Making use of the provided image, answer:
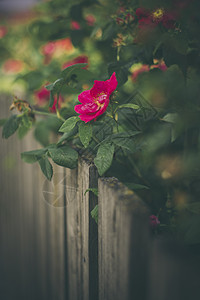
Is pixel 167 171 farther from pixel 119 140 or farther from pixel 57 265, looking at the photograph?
pixel 57 265

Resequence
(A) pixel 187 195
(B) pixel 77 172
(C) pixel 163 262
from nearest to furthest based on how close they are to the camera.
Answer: (C) pixel 163 262 → (B) pixel 77 172 → (A) pixel 187 195

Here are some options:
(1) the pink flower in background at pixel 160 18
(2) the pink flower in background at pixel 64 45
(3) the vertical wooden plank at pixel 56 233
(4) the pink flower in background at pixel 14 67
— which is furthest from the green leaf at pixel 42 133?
(4) the pink flower in background at pixel 14 67

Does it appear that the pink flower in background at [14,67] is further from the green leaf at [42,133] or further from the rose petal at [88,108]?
the rose petal at [88,108]

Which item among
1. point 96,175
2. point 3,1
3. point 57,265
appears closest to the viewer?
point 96,175

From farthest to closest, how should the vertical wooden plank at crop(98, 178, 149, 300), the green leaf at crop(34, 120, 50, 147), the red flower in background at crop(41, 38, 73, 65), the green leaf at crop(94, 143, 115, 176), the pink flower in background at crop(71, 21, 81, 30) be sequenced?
1. the red flower in background at crop(41, 38, 73, 65)
2. the pink flower in background at crop(71, 21, 81, 30)
3. the green leaf at crop(34, 120, 50, 147)
4. the green leaf at crop(94, 143, 115, 176)
5. the vertical wooden plank at crop(98, 178, 149, 300)

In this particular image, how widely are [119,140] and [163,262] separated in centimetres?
38

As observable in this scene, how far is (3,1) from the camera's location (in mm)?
13047

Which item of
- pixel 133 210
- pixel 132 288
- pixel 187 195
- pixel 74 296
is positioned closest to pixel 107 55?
pixel 187 195

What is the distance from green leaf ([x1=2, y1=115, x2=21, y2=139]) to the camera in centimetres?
110

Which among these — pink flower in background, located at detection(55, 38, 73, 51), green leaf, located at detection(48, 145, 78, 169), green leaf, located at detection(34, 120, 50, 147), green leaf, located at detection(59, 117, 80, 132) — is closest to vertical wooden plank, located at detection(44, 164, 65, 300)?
green leaf, located at detection(34, 120, 50, 147)

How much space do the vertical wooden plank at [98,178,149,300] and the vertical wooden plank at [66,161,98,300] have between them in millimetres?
118

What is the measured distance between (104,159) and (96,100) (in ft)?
0.60

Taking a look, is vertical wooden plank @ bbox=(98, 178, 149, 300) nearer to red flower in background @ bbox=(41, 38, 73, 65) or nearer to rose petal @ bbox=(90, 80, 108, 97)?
rose petal @ bbox=(90, 80, 108, 97)

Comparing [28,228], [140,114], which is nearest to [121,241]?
[140,114]
